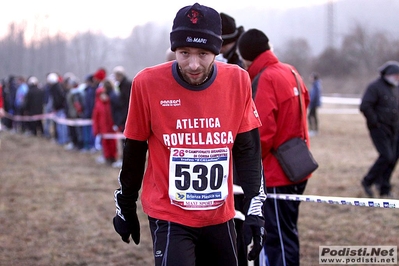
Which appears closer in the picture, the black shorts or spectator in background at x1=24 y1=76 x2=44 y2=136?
the black shorts

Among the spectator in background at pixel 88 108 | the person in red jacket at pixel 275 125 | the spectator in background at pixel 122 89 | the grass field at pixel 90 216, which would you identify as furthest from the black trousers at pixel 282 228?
the spectator in background at pixel 88 108

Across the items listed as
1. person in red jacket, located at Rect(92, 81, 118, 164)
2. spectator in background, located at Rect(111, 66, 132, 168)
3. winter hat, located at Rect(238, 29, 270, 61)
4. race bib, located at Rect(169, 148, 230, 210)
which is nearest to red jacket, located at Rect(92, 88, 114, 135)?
person in red jacket, located at Rect(92, 81, 118, 164)

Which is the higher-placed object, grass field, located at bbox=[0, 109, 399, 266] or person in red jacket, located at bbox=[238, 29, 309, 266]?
person in red jacket, located at bbox=[238, 29, 309, 266]

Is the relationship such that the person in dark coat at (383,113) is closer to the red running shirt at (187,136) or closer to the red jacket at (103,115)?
the red running shirt at (187,136)

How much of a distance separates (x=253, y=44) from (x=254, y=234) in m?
1.87

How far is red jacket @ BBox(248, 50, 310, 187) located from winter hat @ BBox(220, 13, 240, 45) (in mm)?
428

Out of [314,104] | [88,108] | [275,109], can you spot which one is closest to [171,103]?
[275,109]

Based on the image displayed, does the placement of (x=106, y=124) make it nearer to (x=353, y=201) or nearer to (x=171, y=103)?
(x=353, y=201)

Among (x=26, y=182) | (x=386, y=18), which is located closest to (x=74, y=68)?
(x=26, y=182)

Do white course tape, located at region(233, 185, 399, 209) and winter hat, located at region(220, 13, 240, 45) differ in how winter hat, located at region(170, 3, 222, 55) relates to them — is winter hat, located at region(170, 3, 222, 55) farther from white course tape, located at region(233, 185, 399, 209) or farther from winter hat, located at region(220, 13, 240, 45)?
winter hat, located at region(220, 13, 240, 45)

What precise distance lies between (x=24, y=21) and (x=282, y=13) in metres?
94.0

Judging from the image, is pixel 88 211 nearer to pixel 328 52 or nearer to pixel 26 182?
pixel 26 182

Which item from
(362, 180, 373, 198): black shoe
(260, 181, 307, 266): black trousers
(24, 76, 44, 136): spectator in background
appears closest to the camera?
(260, 181, 307, 266): black trousers

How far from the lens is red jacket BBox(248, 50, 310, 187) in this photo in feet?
13.9
